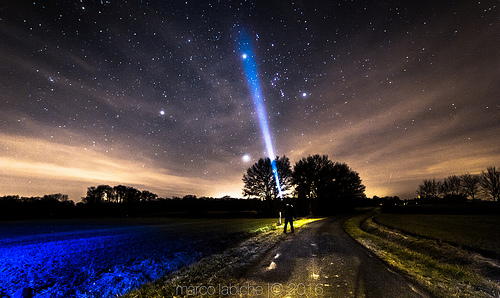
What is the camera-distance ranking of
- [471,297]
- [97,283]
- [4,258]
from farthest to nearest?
[4,258] < [97,283] < [471,297]

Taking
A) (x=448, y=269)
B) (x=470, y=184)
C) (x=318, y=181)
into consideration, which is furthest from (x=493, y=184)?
(x=448, y=269)

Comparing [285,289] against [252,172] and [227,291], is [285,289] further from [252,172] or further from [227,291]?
[252,172]

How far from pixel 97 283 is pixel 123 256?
370 centimetres

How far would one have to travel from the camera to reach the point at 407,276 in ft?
17.4

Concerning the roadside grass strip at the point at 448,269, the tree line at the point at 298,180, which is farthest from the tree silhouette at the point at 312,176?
the roadside grass strip at the point at 448,269

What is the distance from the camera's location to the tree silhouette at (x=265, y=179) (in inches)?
2138

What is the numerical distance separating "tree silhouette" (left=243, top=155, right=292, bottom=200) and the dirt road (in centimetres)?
4699

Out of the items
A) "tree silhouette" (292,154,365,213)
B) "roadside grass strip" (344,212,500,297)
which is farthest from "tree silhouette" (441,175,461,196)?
"roadside grass strip" (344,212,500,297)

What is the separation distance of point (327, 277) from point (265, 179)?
163 feet

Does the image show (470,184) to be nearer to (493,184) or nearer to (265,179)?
(493,184)

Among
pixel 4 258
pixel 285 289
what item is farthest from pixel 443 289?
pixel 4 258

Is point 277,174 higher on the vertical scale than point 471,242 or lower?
higher

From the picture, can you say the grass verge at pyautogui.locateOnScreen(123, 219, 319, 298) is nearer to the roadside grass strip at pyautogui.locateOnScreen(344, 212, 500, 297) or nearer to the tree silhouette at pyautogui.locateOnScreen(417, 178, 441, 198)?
the roadside grass strip at pyautogui.locateOnScreen(344, 212, 500, 297)

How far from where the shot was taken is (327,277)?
520 centimetres
